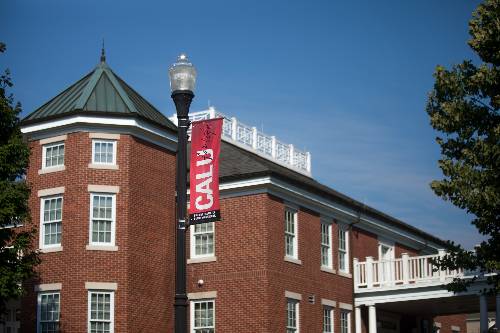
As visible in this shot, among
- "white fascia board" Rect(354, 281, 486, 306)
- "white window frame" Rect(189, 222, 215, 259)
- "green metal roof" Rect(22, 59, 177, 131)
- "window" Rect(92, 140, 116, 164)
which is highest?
"green metal roof" Rect(22, 59, 177, 131)

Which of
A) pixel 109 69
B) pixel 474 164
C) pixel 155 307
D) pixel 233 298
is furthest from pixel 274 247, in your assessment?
pixel 474 164

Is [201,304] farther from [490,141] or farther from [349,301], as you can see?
[490,141]

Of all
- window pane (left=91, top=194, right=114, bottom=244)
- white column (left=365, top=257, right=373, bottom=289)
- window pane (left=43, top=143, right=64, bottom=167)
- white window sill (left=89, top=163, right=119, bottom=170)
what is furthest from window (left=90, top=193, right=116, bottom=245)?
white column (left=365, top=257, right=373, bottom=289)

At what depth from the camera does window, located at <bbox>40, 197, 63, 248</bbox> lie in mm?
25938

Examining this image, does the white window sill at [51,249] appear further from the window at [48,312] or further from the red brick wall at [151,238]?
the red brick wall at [151,238]

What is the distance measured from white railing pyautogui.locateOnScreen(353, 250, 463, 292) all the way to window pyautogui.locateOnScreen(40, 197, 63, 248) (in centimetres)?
1259

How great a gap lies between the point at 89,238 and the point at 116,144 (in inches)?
120

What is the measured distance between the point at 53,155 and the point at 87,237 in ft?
10.3

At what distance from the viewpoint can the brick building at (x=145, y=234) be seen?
998 inches

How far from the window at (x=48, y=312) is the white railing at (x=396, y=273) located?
1278cm

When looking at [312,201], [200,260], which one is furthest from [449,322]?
[200,260]

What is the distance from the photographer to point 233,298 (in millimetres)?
27938

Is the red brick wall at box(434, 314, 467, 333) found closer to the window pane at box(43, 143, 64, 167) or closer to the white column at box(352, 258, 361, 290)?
the white column at box(352, 258, 361, 290)

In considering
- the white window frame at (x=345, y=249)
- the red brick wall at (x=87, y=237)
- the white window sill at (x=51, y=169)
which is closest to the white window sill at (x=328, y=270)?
the white window frame at (x=345, y=249)
